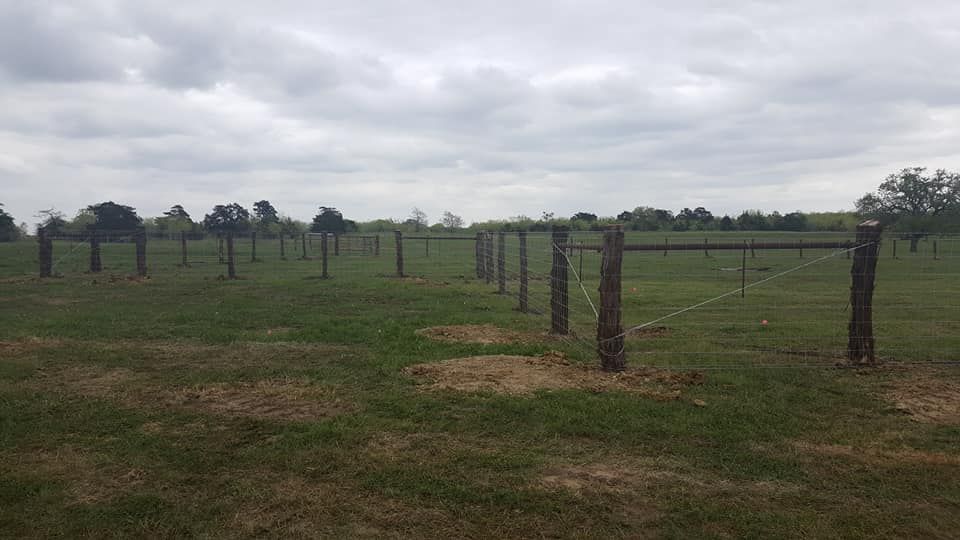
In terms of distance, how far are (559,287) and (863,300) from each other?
4281 millimetres

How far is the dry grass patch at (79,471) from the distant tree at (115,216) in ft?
212

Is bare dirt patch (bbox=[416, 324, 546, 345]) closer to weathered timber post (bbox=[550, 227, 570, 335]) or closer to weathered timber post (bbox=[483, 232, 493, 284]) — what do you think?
weathered timber post (bbox=[550, 227, 570, 335])

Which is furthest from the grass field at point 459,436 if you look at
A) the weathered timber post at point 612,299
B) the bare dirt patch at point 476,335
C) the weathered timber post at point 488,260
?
the weathered timber post at point 488,260

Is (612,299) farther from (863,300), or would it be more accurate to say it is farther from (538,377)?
(863,300)

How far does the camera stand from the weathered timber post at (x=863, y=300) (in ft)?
26.3

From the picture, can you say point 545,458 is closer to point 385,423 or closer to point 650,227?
point 385,423

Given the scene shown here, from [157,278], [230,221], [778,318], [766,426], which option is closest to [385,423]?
[766,426]

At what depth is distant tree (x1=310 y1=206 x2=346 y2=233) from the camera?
74938 millimetres

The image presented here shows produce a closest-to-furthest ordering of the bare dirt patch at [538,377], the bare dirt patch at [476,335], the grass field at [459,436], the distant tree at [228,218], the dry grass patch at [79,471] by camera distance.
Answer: the grass field at [459,436] < the dry grass patch at [79,471] < the bare dirt patch at [538,377] < the bare dirt patch at [476,335] < the distant tree at [228,218]

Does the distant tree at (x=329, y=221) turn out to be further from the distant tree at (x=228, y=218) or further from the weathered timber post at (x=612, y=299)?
the weathered timber post at (x=612, y=299)

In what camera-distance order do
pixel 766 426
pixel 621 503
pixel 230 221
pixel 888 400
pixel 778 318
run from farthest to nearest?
pixel 230 221
pixel 778 318
pixel 888 400
pixel 766 426
pixel 621 503

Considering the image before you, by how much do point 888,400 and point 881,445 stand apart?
1.61m

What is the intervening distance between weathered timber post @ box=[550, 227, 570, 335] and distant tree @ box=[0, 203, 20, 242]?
56.3 metres

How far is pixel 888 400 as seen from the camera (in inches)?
257
